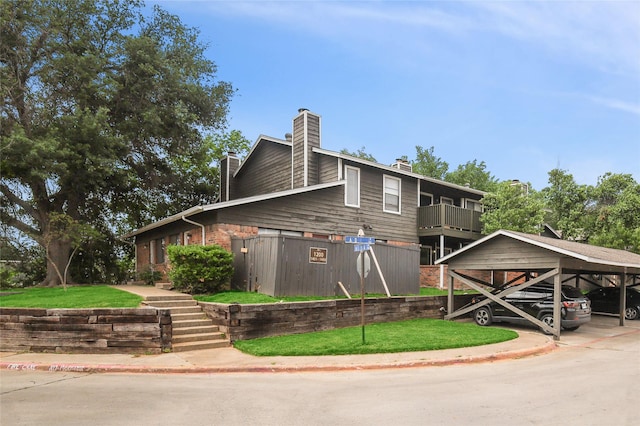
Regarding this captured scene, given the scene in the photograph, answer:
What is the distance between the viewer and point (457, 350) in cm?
1065

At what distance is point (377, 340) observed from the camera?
11172 mm

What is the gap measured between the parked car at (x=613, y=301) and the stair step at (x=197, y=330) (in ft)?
61.6

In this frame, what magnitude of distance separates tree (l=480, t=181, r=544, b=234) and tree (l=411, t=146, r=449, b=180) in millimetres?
25429

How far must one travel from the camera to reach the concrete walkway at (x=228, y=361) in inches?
352

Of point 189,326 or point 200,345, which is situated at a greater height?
point 189,326

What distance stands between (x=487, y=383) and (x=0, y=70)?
920 inches

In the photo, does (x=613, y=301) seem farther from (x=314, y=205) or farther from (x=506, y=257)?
(x=314, y=205)

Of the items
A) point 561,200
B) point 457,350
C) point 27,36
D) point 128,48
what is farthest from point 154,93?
point 561,200

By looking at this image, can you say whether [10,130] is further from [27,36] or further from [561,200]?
[561,200]

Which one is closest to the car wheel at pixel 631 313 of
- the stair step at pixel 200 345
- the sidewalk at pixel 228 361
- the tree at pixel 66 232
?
the sidewalk at pixel 228 361

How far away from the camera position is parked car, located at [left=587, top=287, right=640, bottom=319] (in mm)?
19844

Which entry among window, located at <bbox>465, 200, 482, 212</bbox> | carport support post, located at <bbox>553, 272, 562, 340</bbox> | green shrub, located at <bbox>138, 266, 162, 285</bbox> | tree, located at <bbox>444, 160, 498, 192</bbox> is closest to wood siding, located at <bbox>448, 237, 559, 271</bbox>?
carport support post, located at <bbox>553, 272, 562, 340</bbox>

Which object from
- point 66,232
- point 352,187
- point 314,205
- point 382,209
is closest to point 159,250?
point 66,232

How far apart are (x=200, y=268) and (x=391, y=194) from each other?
11.8 m
